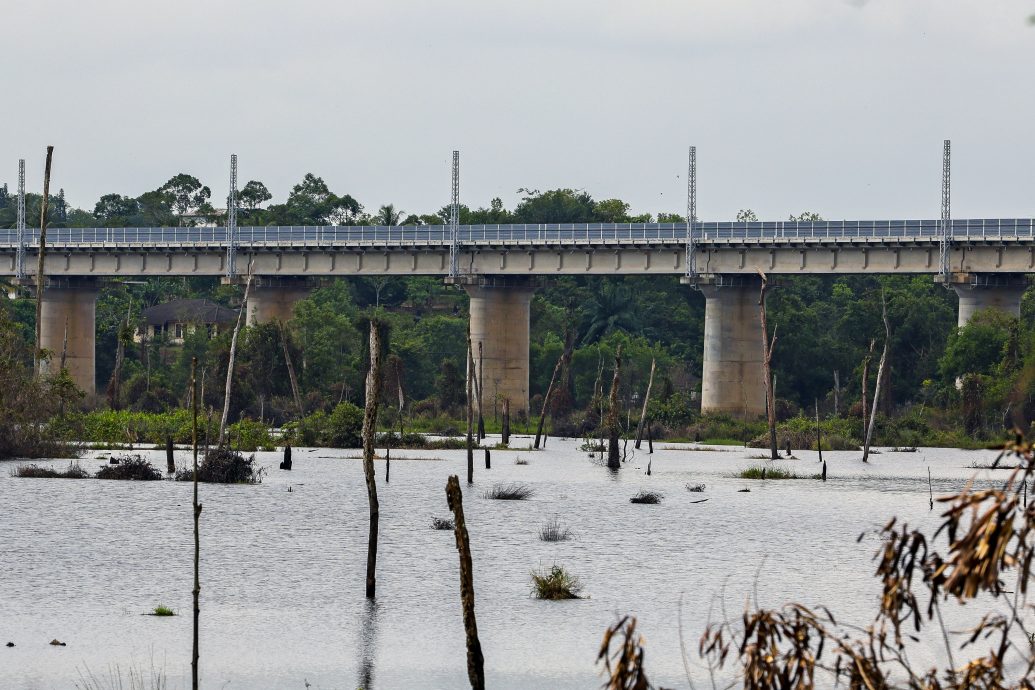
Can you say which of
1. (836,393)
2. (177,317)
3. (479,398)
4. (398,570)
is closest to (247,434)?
(479,398)

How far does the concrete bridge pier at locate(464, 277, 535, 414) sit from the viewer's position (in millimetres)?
102375

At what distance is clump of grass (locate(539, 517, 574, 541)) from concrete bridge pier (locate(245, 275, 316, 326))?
6332 centimetres

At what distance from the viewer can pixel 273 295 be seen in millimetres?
109000

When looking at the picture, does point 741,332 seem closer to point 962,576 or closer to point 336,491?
point 336,491

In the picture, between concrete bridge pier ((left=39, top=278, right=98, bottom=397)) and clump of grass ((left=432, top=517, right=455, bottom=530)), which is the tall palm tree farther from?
clump of grass ((left=432, top=517, right=455, bottom=530))

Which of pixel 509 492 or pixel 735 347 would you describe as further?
pixel 735 347

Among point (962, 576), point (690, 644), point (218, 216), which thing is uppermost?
point (218, 216)

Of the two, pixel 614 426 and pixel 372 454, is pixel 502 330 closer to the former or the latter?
pixel 614 426

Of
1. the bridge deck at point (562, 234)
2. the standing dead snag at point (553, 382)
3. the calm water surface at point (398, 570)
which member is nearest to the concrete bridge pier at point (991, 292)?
the bridge deck at point (562, 234)

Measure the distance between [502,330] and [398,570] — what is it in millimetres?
65830

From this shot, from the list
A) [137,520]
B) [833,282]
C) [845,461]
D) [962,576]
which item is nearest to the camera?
[962,576]

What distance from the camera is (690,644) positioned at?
92.2ft

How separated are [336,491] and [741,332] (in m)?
43.0

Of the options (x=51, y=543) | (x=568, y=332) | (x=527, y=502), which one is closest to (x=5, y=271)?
(x=568, y=332)
